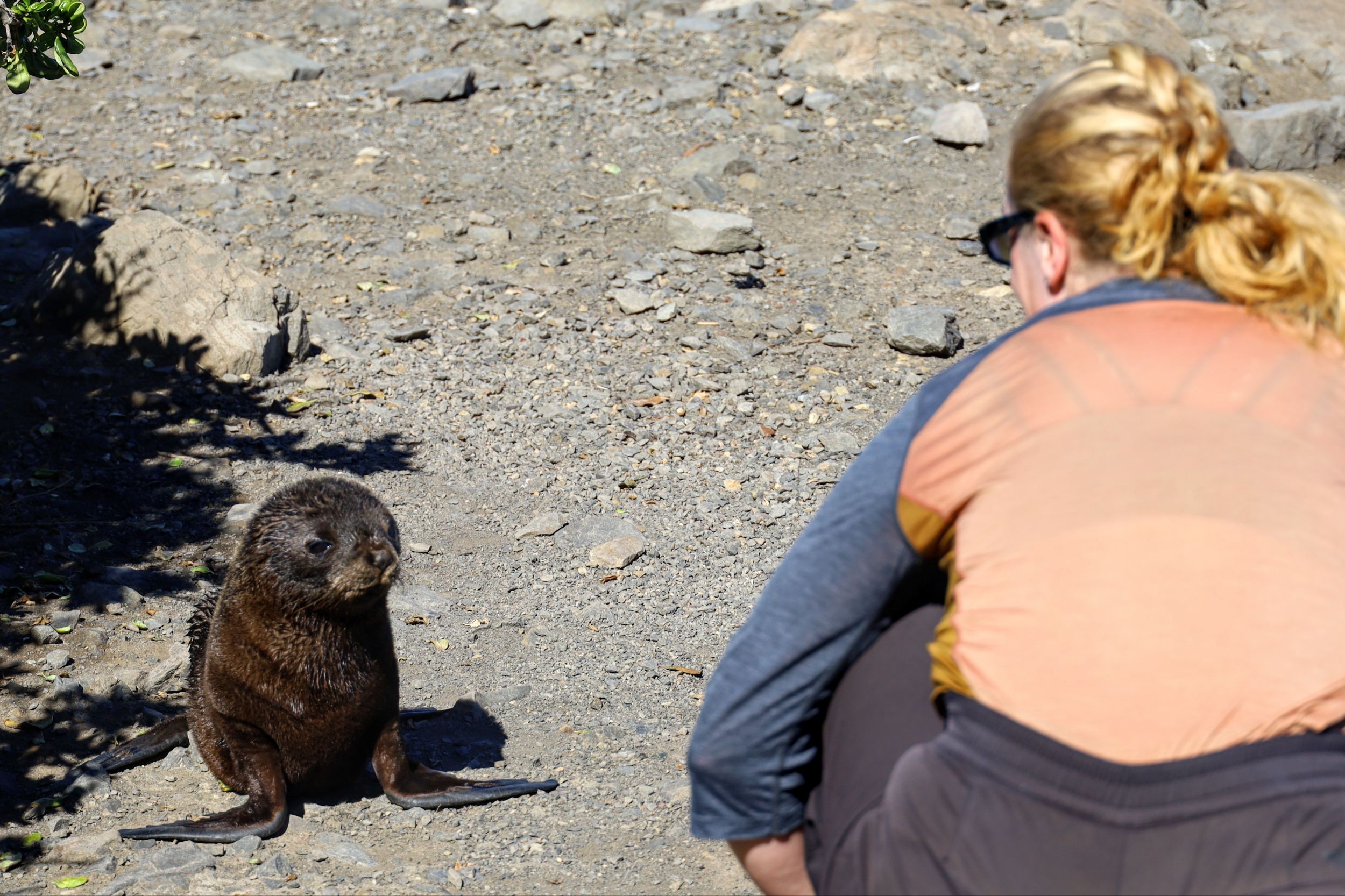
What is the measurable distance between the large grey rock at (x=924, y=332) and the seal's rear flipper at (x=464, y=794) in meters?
4.29

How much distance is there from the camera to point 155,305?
7168 mm

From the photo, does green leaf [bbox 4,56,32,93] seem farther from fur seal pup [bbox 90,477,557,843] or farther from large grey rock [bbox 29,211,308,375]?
large grey rock [bbox 29,211,308,375]

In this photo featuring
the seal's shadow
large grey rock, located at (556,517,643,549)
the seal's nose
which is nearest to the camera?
the seal's nose

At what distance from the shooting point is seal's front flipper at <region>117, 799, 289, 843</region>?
3869mm

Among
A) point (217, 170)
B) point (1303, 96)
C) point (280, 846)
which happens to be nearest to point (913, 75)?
point (1303, 96)

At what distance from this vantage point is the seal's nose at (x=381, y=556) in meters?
3.83

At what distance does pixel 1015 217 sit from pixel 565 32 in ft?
32.4

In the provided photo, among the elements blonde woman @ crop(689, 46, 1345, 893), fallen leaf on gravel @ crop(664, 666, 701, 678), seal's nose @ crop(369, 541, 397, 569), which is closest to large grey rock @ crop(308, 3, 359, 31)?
fallen leaf on gravel @ crop(664, 666, 701, 678)

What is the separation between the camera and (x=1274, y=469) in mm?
1881

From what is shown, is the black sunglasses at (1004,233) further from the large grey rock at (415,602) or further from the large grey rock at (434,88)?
the large grey rock at (434,88)

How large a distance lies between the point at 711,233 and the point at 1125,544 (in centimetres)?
688

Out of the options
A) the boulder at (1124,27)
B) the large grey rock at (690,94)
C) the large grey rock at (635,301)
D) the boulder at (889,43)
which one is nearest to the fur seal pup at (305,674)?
the large grey rock at (635,301)

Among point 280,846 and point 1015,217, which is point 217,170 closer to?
point 280,846

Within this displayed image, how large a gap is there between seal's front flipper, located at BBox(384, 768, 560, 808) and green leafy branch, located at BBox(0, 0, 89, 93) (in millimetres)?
2832
